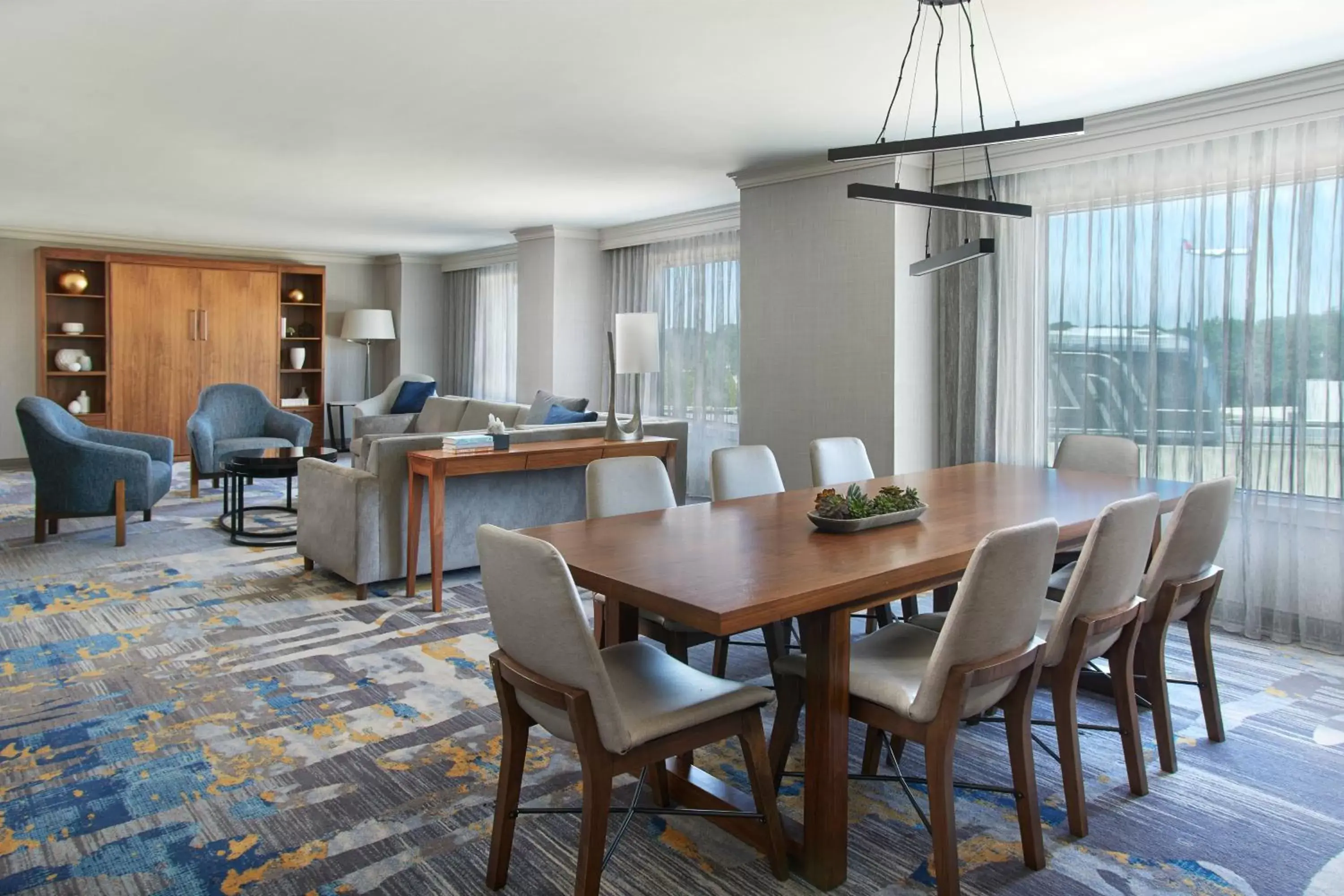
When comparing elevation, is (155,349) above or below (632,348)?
above

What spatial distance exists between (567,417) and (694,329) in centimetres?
178

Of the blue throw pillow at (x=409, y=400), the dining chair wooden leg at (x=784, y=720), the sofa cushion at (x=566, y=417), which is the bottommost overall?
the dining chair wooden leg at (x=784, y=720)

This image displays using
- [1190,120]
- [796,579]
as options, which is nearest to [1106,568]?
[796,579]

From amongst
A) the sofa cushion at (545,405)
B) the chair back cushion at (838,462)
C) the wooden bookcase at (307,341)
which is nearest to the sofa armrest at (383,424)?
the sofa cushion at (545,405)

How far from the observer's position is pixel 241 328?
10094 mm

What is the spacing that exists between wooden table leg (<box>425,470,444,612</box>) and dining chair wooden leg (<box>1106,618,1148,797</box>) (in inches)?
116

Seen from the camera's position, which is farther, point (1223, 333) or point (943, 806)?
point (1223, 333)

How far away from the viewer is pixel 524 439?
5109 millimetres

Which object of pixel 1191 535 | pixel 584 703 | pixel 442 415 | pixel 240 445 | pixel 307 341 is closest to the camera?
pixel 584 703

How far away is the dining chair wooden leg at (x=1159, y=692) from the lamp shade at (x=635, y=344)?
3.06 m

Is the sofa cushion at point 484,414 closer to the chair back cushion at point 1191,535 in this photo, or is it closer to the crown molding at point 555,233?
the crown molding at point 555,233

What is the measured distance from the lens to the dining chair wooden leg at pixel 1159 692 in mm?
2730

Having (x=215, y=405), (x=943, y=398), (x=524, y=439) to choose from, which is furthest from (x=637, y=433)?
(x=215, y=405)

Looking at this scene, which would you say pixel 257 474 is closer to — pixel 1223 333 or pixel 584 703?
pixel 584 703
